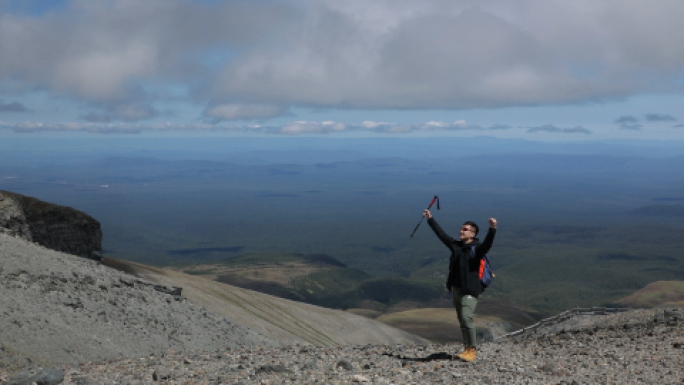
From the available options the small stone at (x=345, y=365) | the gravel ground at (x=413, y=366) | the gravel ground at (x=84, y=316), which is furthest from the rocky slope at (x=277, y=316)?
the small stone at (x=345, y=365)

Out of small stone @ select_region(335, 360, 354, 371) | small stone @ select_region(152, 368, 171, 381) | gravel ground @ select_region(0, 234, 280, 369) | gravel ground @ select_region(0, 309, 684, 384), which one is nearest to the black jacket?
gravel ground @ select_region(0, 309, 684, 384)

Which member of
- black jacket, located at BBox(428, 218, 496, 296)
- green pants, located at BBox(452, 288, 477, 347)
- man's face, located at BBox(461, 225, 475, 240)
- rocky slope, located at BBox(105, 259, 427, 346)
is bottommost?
rocky slope, located at BBox(105, 259, 427, 346)

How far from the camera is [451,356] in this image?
563 inches

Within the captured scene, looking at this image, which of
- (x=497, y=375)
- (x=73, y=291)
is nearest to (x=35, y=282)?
(x=73, y=291)

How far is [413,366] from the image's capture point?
1292cm

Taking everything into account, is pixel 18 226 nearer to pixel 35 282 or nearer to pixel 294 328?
pixel 35 282

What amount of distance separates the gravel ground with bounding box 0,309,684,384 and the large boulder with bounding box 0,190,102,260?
25.0m

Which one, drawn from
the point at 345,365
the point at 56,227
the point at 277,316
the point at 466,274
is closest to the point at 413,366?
the point at 345,365

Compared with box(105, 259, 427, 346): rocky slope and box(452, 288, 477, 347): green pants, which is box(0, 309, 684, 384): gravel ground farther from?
box(105, 259, 427, 346): rocky slope

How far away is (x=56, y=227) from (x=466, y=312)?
33940 millimetres

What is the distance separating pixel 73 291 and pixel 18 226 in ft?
40.9

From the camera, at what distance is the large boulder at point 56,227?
3578 centimetres

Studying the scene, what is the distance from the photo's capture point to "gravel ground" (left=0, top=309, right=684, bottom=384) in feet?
37.8

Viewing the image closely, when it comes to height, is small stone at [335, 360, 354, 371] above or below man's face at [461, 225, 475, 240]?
below
